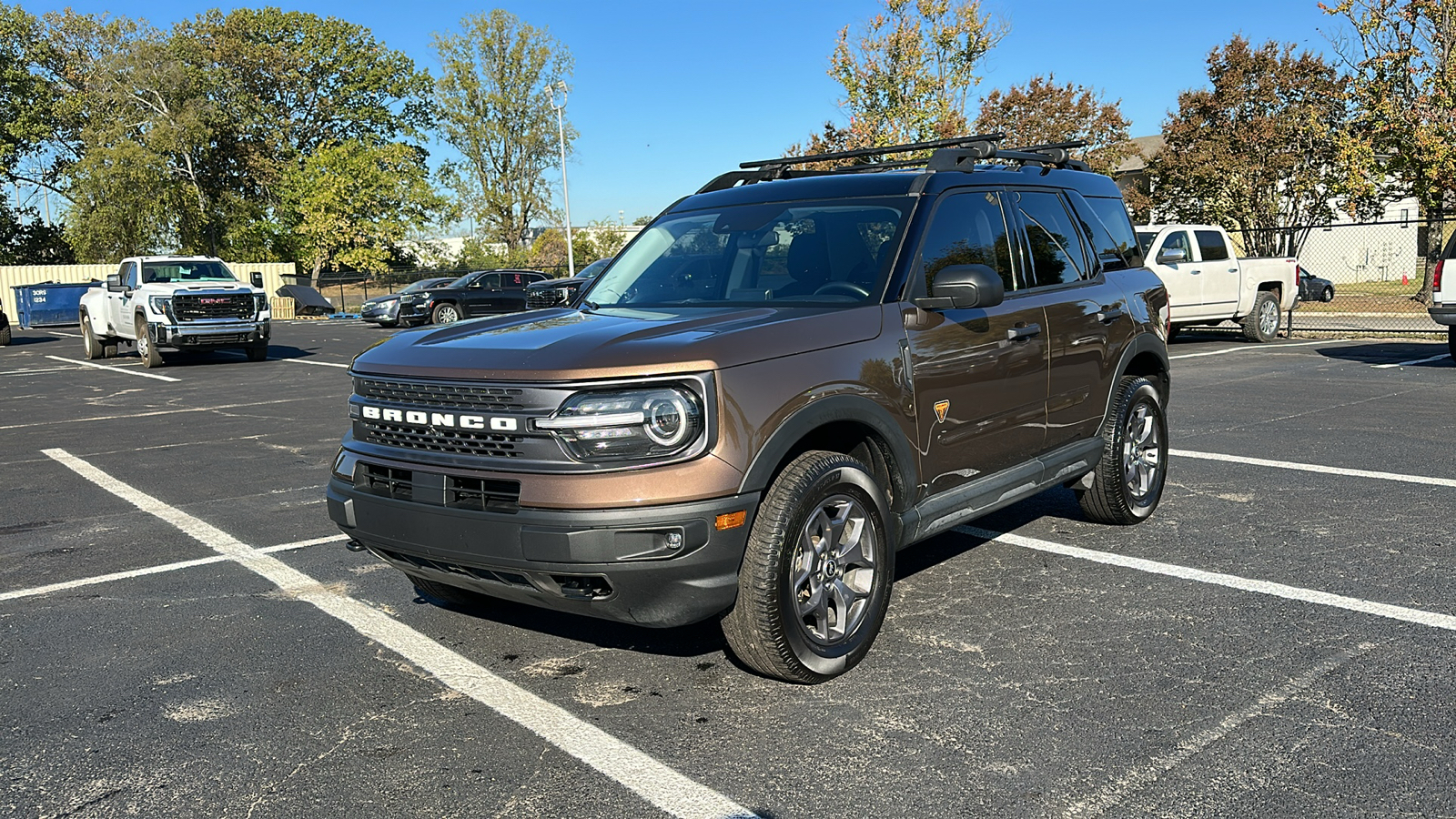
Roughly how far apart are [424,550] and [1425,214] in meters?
30.9

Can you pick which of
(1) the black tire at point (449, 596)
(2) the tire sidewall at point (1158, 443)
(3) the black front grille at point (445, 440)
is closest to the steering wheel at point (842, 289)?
(3) the black front grille at point (445, 440)

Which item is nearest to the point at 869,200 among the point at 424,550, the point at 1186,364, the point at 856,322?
the point at 856,322

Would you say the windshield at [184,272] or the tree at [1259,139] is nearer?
the windshield at [184,272]

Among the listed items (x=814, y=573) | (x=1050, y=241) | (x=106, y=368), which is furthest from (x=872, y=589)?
(x=106, y=368)

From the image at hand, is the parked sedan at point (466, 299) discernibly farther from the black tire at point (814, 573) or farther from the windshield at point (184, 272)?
the black tire at point (814, 573)

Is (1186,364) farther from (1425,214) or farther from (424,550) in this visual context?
A: (1425,214)

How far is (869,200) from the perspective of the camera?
16.3ft

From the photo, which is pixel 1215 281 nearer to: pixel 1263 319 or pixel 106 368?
pixel 1263 319

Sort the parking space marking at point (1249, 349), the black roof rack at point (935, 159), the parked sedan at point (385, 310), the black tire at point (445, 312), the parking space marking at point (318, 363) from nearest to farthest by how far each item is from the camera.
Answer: the black roof rack at point (935, 159)
the parking space marking at point (1249, 349)
the parking space marking at point (318, 363)
the black tire at point (445, 312)
the parked sedan at point (385, 310)

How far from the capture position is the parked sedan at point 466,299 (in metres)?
30.1

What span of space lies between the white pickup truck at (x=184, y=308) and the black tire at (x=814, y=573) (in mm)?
18030

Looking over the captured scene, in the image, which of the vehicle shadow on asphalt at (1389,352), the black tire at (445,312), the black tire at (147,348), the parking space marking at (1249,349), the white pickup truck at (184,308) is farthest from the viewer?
the black tire at (445,312)

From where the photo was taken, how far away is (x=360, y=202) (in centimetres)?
4966

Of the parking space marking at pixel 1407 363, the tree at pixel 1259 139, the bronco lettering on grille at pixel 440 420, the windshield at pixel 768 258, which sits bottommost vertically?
the parking space marking at pixel 1407 363
